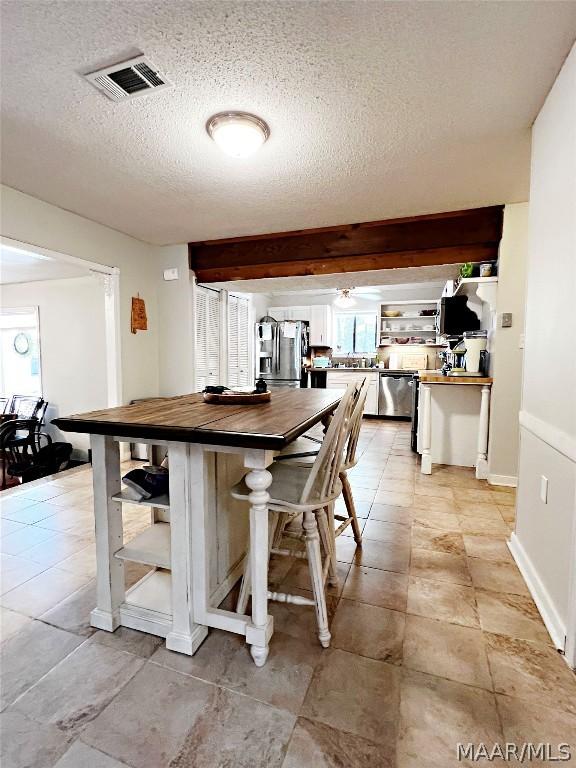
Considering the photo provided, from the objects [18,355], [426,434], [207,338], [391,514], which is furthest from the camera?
[18,355]

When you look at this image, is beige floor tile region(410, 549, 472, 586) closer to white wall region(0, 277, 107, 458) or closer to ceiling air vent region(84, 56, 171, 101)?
ceiling air vent region(84, 56, 171, 101)

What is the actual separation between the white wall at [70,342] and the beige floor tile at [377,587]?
14.8 ft

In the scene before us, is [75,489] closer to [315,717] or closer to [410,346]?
[315,717]

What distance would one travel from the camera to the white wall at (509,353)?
10.1 feet

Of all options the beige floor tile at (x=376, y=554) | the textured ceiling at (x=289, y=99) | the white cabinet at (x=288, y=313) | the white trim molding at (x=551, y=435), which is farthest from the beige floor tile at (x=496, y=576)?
the white cabinet at (x=288, y=313)

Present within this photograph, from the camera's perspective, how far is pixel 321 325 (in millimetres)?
7348

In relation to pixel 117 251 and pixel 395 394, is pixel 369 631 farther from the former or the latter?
pixel 395 394

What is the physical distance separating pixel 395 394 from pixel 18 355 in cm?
653

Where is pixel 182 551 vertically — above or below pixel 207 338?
below

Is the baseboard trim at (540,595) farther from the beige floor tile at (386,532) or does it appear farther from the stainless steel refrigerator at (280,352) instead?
the stainless steel refrigerator at (280,352)

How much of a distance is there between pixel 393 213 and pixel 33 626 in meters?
3.72

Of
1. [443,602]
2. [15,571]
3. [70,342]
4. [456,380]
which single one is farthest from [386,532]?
[70,342]

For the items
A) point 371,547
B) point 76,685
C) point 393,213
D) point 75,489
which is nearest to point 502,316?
point 393,213

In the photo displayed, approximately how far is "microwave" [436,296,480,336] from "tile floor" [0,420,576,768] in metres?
2.64
